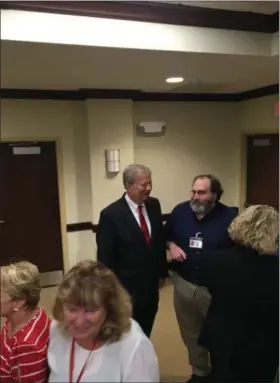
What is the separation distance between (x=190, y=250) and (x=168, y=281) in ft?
0.89

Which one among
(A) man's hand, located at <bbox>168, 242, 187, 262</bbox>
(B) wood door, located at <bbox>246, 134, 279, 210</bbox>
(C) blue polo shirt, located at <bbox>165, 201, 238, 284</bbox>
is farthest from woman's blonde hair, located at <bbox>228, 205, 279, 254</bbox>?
(B) wood door, located at <bbox>246, 134, 279, 210</bbox>

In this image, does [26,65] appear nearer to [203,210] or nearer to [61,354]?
[61,354]

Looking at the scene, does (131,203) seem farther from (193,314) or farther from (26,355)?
(26,355)

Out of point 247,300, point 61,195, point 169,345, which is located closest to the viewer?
point 247,300

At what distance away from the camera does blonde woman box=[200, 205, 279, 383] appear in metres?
0.89

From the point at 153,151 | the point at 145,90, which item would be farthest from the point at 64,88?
the point at 153,151

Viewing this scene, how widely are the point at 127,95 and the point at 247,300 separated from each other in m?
0.75

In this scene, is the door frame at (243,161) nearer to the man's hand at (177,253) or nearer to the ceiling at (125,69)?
the ceiling at (125,69)

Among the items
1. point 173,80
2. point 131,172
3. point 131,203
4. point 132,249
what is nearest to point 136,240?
point 132,249

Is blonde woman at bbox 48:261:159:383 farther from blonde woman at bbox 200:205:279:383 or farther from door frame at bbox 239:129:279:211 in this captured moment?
door frame at bbox 239:129:279:211

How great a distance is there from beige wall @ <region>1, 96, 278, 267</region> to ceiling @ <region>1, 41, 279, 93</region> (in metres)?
0.06

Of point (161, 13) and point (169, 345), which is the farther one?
point (169, 345)

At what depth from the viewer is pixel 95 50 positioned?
40.6 inches

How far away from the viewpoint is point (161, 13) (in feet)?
3.57
